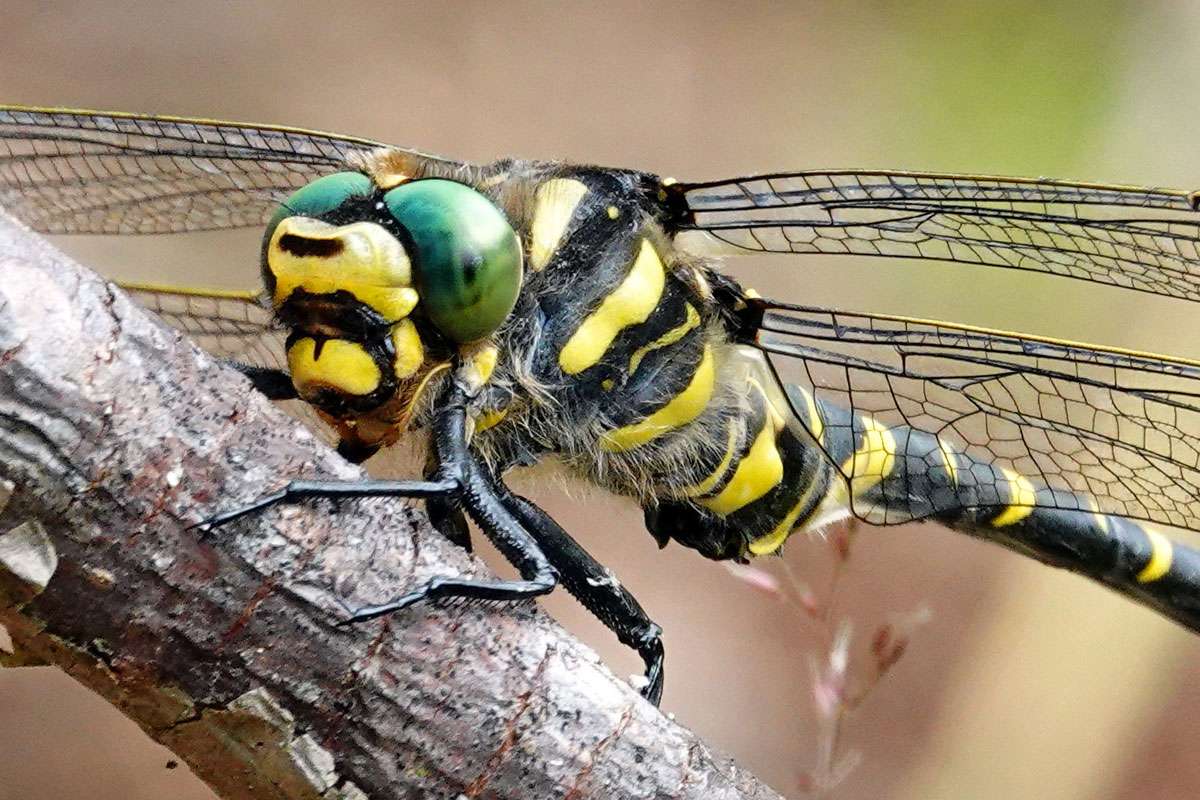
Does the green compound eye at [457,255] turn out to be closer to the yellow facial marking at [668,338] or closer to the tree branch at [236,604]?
the yellow facial marking at [668,338]

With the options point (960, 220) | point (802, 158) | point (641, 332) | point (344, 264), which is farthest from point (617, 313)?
point (802, 158)

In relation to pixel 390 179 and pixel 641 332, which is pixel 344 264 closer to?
pixel 390 179

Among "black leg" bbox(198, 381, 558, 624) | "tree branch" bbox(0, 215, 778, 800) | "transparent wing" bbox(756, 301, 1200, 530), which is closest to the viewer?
"tree branch" bbox(0, 215, 778, 800)

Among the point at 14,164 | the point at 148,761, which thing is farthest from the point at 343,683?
the point at 148,761

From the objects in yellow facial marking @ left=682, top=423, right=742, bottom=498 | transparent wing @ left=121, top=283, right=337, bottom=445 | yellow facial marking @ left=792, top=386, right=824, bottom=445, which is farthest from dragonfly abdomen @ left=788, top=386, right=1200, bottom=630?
transparent wing @ left=121, top=283, right=337, bottom=445

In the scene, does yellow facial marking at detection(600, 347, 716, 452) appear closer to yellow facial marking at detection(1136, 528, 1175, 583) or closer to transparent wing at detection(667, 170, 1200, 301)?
transparent wing at detection(667, 170, 1200, 301)

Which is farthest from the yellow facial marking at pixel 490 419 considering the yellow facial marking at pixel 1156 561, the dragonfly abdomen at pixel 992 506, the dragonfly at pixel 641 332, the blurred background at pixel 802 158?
the yellow facial marking at pixel 1156 561
